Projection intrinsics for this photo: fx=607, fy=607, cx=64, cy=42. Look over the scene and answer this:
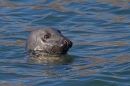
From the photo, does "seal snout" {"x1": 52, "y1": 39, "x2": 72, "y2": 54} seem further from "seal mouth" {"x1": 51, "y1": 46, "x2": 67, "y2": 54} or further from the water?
the water

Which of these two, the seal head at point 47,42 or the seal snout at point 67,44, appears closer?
the seal snout at point 67,44

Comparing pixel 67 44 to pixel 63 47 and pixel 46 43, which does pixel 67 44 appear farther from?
pixel 46 43

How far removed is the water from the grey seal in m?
0.26

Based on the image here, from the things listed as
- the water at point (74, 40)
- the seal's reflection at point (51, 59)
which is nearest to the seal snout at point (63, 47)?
the seal's reflection at point (51, 59)

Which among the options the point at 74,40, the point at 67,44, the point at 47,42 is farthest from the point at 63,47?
the point at 74,40

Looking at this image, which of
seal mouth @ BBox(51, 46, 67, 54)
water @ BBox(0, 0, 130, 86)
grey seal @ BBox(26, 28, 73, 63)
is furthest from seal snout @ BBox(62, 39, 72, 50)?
water @ BBox(0, 0, 130, 86)

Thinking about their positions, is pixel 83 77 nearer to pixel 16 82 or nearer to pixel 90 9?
pixel 16 82

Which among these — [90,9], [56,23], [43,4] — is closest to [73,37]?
[56,23]

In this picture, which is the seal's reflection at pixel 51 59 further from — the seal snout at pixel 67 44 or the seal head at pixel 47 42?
the seal snout at pixel 67 44

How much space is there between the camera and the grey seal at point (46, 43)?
39.3 ft

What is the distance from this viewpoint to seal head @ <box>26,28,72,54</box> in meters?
12.0

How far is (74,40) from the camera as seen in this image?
549 inches

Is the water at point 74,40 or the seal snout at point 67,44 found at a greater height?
the seal snout at point 67,44

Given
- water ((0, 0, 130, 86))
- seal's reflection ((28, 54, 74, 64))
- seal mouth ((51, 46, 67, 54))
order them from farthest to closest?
seal mouth ((51, 46, 67, 54)) < seal's reflection ((28, 54, 74, 64)) < water ((0, 0, 130, 86))
